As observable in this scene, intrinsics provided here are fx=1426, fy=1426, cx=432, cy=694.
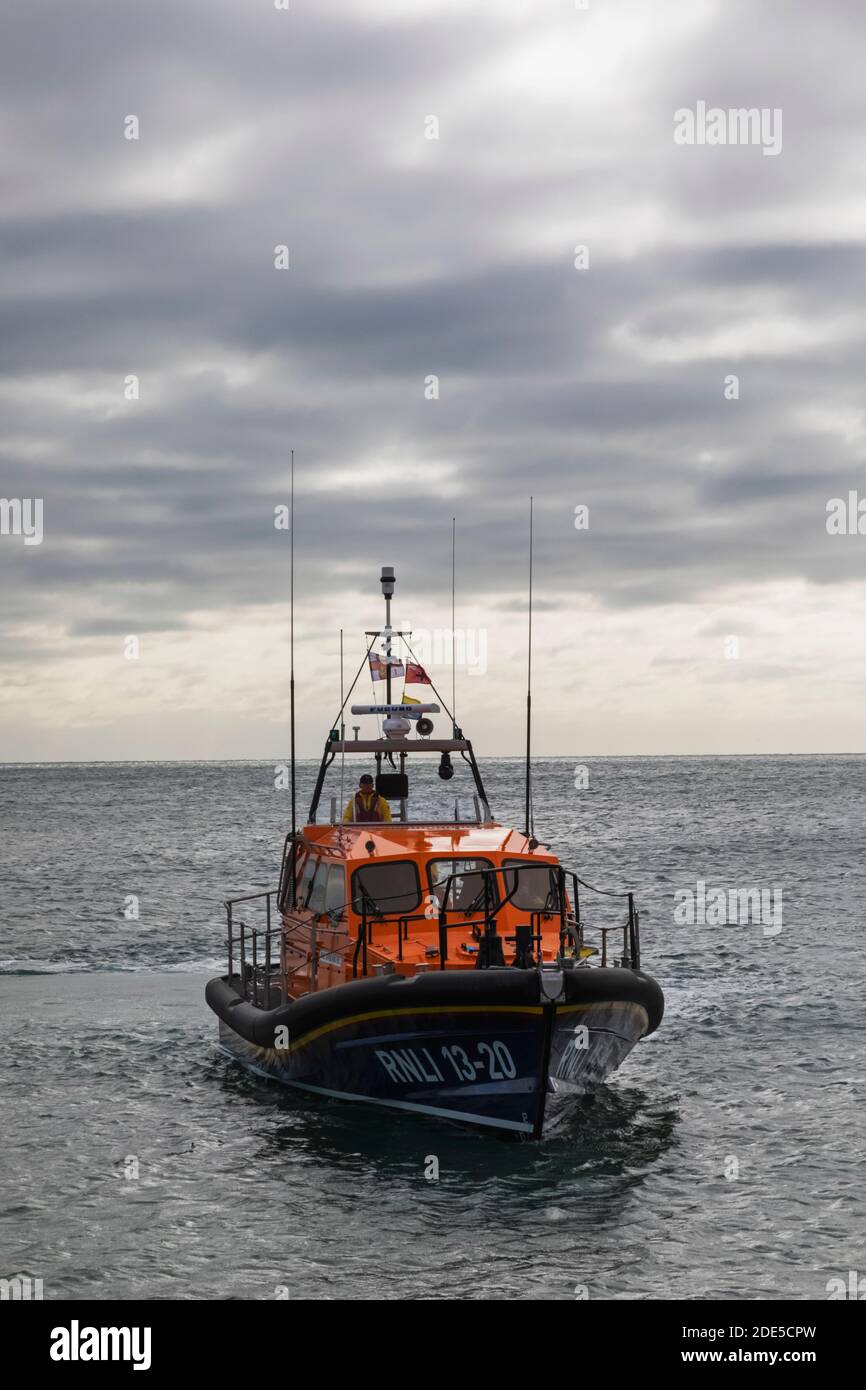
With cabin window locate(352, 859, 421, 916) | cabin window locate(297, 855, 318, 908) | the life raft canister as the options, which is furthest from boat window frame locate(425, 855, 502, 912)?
the life raft canister

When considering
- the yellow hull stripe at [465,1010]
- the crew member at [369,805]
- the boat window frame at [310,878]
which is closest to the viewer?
the yellow hull stripe at [465,1010]

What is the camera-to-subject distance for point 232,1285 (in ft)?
35.3

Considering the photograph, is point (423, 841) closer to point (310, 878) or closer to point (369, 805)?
point (369, 805)

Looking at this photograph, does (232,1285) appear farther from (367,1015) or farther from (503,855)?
(503,855)

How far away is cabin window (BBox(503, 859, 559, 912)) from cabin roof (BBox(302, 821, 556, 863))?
23cm

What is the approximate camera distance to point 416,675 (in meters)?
18.0

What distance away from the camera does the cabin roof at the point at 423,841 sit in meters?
15.6

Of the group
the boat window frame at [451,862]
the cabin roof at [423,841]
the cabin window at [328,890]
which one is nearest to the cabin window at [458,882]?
the boat window frame at [451,862]

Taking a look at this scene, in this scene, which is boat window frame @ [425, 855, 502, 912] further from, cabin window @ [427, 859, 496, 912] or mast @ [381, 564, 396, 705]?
mast @ [381, 564, 396, 705]

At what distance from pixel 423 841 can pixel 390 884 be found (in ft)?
2.52

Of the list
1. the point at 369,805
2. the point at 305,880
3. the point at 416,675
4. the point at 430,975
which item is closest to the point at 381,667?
the point at 416,675

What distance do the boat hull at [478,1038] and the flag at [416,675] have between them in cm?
472

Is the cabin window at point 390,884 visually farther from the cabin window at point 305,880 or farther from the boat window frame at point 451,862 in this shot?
the cabin window at point 305,880

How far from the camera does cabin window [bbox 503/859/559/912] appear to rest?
1559cm
